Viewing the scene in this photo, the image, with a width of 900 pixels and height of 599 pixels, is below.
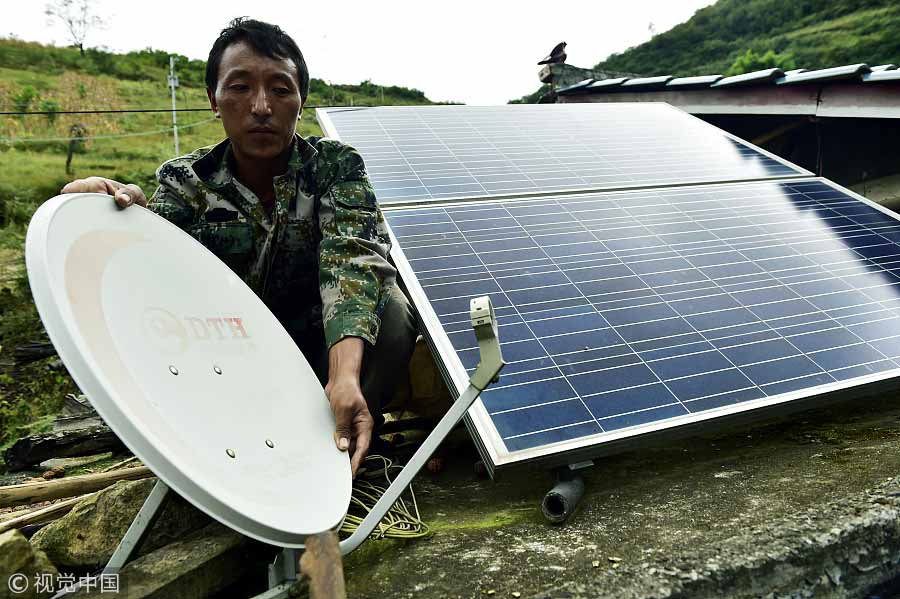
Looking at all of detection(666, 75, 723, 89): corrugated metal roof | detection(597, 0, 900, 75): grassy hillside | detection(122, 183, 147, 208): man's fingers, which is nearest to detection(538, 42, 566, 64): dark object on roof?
detection(666, 75, 723, 89): corrugated metal roof

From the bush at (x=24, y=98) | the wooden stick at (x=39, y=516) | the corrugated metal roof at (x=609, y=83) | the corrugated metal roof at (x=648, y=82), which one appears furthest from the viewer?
the bush at (x=24, y=98)

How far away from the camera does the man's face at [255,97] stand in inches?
104

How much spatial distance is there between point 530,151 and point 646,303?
2.22 metres

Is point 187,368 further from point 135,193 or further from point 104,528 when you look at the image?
point 135,193

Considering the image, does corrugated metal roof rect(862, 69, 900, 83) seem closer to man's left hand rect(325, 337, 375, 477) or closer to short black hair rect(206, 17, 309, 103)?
short black hair rect(206, 17, 309, 103)

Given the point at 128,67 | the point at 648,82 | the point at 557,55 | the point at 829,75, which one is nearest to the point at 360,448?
the point at 829,75

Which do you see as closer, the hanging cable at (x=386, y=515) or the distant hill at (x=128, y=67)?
the hanging cable at (x=386, y=515)

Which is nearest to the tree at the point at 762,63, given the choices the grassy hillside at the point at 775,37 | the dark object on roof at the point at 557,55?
the grassy hillside at the point at 775,37

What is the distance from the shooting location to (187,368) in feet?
6.01

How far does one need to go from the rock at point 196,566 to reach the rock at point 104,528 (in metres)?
0.13

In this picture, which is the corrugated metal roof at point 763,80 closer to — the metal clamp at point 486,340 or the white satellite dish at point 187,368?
the metal clamp at point 486,340

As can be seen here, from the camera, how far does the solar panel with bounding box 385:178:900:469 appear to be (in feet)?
8.14

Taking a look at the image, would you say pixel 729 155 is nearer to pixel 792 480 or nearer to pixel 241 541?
pixel 792 480

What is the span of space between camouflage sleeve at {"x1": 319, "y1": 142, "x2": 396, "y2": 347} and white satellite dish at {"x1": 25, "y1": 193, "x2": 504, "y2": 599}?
226 millimetres
